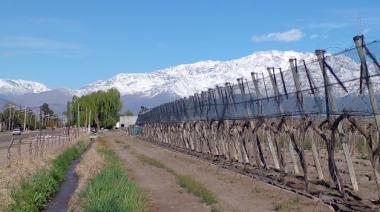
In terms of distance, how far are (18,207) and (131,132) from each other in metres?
84.3

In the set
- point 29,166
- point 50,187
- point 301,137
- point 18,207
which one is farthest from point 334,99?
point 29,166

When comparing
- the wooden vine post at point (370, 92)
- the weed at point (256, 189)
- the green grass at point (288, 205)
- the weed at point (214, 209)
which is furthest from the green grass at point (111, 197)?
the wooden vine post at point (370, 92)

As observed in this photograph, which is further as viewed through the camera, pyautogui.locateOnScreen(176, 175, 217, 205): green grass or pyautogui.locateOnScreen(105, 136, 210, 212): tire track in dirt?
pyautogui.locateOnScreen(176, 175, 217, 205): green grass

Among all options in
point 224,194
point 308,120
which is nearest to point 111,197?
point 224,194

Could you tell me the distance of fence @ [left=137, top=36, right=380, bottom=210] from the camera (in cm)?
1359

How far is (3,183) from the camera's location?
62.1 feet

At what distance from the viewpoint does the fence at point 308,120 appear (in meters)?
13.6

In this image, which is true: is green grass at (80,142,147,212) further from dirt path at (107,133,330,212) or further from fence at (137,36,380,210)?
fence at (137,36,380,210)

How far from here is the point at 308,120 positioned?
56.5 feet


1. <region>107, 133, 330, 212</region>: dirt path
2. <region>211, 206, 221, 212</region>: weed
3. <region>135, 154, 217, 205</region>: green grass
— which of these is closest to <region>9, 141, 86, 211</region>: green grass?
<region>107, 133, 330, 212</region>: dirt path

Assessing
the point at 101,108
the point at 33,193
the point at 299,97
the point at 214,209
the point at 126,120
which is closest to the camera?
the point at 214,209

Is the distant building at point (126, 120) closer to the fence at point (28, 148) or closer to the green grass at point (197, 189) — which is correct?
the fence at point (28, 148)

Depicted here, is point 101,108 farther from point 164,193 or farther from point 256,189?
point 256,189

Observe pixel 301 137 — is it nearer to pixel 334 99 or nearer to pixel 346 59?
pixel 334 99
